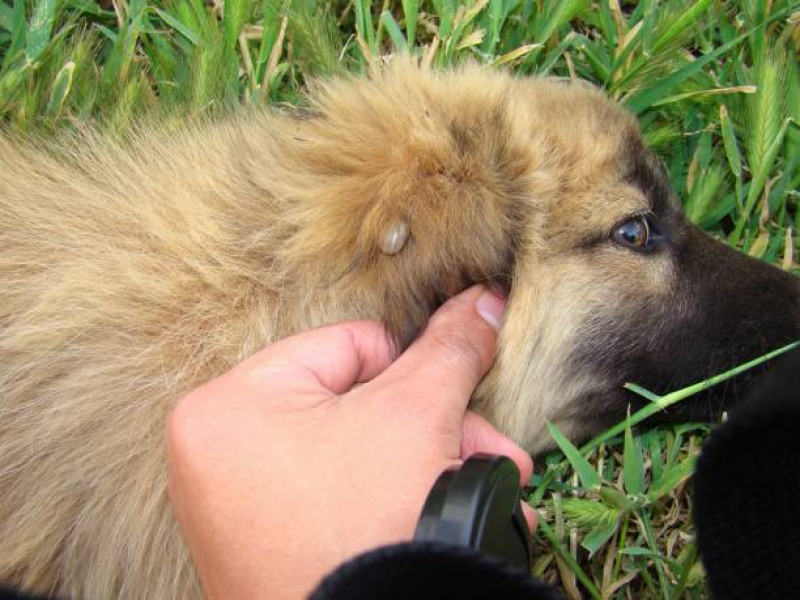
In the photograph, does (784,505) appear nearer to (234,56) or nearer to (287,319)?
(287,319)

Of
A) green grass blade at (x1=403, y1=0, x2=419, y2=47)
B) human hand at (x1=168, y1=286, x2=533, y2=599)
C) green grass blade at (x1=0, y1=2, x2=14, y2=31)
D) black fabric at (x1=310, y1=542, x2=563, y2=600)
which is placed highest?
green grass blade at (x1=0, y1=2, x2=14, y2=31)

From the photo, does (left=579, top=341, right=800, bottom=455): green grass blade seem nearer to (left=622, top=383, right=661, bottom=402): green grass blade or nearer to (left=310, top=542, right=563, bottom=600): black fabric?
(left=622, top=383, right=661, bottom=402): green grass blade

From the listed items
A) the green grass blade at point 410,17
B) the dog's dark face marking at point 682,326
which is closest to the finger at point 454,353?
the dog's dark face marking at point 682,326

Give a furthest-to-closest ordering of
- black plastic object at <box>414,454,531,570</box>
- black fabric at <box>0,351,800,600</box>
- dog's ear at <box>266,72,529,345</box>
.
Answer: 1. dog's ear at <box>266,72,529,345</box>
2. black plastic object at <box>414,454,531,570</box>
3. black fabric at <box>0,351,800,600</box>

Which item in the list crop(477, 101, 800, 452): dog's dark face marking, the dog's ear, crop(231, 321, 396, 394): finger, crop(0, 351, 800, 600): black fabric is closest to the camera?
crop(0, 351, 800, 600): black fabric

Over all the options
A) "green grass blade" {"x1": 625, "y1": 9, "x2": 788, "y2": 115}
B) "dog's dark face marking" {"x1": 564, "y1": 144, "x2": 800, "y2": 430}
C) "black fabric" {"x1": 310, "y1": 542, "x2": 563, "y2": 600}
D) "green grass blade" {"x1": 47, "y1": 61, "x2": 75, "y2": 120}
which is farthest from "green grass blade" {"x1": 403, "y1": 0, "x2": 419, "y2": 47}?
"black fabric" {"x1": 310, "y1": 542, "x2": 563, "y2": 600}

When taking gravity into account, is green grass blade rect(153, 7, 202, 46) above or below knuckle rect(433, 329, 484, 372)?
above

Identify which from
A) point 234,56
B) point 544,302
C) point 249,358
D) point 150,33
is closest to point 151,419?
point 249,358
